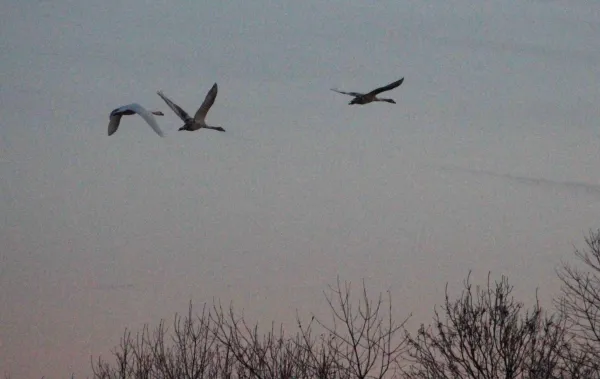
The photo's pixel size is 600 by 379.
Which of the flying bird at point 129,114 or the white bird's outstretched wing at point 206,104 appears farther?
the white bird's outstretched wing at point 206,104

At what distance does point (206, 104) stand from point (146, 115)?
2782mm

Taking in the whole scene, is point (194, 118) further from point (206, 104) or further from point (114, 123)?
point (114, 123)

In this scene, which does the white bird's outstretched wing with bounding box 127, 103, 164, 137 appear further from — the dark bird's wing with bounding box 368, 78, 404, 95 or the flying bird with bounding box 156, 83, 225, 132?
the dark bird's wing with bounding box 368, 78, 404, 95

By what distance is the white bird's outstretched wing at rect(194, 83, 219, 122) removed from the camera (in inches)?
783

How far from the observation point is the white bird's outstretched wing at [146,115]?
1686 cm

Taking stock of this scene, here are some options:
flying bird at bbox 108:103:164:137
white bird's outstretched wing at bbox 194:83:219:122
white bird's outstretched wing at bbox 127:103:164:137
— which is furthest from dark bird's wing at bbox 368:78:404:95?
white bird's outstretched wing at bbox 127:103:164:137

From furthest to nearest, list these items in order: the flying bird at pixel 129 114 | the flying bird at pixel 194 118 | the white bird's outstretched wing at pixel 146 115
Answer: the flying bird at pixel 194 118 < the flying bird at pixel 129 114 < the white bird's outstretched wing at pixel 146 115

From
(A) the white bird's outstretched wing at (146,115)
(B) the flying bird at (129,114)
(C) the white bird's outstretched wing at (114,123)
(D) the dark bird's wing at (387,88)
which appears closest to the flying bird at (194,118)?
(B) the flying bird at (129,114)

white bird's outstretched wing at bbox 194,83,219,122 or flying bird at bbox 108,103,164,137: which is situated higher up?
white bird's outstretched wing at bbox 194,83,219,122

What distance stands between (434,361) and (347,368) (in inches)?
106

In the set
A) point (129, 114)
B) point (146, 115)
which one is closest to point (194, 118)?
point (129, 114)

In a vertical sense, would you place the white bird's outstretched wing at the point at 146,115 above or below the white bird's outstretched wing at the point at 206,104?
below

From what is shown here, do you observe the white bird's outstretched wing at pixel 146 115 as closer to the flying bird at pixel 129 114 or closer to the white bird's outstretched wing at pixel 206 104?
the flying bird at pixel 129 114

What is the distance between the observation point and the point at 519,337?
66.2 feet
